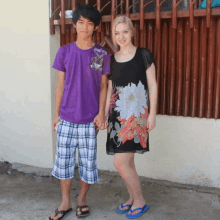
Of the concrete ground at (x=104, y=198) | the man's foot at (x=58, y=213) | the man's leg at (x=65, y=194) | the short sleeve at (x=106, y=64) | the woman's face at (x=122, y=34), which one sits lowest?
the concrete ground at (x=104, y=198)

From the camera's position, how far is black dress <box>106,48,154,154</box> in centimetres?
286

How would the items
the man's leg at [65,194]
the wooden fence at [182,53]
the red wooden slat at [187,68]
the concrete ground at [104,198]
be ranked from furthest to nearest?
the red wooden slat at [187,68], the wooden fence at [182,53], the concrete ground at [104,198], the man's leg at [65,194]

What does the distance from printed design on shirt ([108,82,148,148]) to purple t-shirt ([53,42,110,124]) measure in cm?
22

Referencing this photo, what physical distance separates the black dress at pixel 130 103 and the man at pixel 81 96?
12 centimetres

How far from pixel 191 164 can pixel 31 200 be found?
176cm

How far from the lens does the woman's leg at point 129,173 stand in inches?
116

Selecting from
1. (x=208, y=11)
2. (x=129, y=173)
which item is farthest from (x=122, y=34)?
(x=129, y=173)

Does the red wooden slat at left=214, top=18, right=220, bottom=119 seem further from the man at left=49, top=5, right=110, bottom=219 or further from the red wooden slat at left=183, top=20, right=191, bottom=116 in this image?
the man at left=49, top=5, right=110, bottom=219

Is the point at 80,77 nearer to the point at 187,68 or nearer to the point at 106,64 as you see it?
the point at 106,64

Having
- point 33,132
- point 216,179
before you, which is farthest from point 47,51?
point 216,179

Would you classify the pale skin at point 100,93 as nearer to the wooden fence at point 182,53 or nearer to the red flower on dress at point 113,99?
the red flower on dress at point 113,99

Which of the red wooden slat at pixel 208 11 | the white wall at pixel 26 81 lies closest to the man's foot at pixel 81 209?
the white wall at pixel 26 81

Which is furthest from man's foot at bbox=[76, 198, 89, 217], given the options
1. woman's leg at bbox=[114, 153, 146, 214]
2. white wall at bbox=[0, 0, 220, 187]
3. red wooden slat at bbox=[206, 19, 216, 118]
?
red wooden slat at bbox=[206, 19, 216, 118]

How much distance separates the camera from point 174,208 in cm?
324
